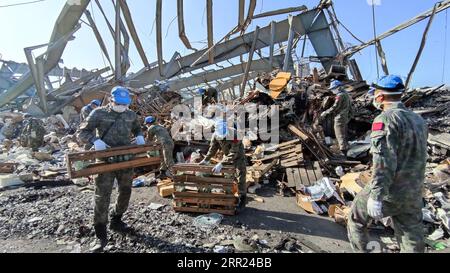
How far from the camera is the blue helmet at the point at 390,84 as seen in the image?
2.33 m

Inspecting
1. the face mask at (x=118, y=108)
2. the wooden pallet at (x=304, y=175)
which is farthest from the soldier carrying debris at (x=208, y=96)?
the face mask at (x=118, y=108)

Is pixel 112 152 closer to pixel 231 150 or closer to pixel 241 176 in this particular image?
pixel 231 150

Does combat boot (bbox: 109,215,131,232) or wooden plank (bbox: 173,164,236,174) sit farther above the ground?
wooden plank (bbox: 173,164,236,174)

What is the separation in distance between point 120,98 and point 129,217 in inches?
74.0

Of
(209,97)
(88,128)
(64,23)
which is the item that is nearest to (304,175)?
(88,128)

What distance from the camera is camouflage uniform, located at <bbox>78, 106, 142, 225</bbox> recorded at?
10.6 ft

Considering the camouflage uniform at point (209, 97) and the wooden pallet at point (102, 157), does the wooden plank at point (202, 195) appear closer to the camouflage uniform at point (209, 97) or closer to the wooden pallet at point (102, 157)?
the wooden pallet at point (102, 157)

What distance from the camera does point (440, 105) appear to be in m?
7.70

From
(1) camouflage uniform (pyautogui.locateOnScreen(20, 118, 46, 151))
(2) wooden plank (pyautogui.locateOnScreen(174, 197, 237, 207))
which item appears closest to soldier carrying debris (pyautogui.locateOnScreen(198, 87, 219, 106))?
(2) wooden plank (pyautogui.locateOnScreen(174, 197, 237, 207))

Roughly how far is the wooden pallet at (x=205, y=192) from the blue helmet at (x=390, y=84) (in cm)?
237

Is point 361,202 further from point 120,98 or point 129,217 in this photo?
point 129,217

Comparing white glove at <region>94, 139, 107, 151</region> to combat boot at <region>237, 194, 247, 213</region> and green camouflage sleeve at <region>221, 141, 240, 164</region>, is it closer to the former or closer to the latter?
green camouflage sleeve at <region>221, 141, 240, 164</region>

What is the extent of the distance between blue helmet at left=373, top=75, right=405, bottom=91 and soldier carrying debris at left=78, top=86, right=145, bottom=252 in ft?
9.26

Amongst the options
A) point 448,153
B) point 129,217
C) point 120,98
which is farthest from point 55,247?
point 448,153
